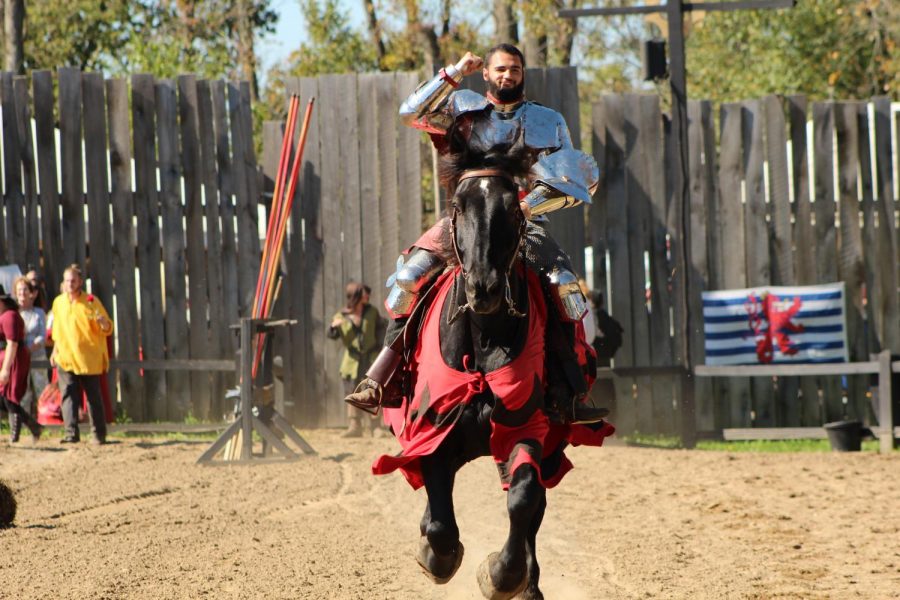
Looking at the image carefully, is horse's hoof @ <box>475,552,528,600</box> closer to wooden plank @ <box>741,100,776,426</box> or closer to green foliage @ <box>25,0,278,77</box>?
wooden plank @ <box>741,100,776,426</box>

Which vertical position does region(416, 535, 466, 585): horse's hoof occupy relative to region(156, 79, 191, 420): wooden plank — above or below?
below

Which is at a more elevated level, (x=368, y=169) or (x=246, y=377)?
(x=368, y=169)

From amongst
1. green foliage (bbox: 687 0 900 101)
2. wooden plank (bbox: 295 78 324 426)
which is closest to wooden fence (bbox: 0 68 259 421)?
wooden plank (bbox: 295 78 324 426)

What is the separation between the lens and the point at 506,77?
6.00 meters

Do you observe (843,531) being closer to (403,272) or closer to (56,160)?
(403,272)

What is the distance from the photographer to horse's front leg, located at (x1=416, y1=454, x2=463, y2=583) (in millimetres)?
5680

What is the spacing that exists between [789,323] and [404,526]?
643cm

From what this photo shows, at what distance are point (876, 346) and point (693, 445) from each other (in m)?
2.35

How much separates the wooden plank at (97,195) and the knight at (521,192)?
8.88 meters

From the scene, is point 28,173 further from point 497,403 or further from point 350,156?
point 497,403

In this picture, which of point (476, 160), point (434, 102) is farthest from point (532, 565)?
point (434, 102)

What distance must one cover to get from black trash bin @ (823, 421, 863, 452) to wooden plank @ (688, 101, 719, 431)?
4.72ft

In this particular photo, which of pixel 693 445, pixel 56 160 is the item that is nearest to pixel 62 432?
pixel 56 160

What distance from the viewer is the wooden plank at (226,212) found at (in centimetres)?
1436
